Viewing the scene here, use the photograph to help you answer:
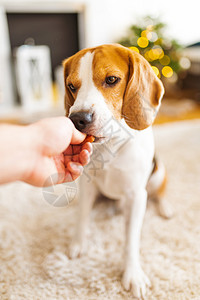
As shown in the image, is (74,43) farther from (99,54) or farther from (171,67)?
(99,54)

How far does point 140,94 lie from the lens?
33.5 inches

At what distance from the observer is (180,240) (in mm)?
1149

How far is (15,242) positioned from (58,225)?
0.71 ft

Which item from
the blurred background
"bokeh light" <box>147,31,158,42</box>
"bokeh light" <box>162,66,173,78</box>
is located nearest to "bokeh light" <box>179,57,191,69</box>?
the blurred background

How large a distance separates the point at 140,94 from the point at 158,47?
236cm

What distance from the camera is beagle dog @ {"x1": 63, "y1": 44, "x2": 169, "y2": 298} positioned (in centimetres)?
79

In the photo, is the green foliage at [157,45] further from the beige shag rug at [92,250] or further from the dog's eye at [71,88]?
the dog's eye at [71,88]

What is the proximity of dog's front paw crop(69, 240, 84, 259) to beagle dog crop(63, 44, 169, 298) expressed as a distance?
22cm

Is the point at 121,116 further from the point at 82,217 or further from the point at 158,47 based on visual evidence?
the point at 158,47

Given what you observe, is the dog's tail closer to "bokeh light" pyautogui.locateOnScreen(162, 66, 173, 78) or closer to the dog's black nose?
the dog's black nose

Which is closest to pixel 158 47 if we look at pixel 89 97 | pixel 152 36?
pixel 152 36

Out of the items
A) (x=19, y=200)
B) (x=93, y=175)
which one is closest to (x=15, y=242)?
(x=19, y=200)

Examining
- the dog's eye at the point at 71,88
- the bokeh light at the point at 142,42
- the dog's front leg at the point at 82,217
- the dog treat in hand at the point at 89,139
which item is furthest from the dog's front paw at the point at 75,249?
the bokeh light at the point at 142,42

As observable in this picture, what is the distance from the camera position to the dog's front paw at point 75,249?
3.54ft
